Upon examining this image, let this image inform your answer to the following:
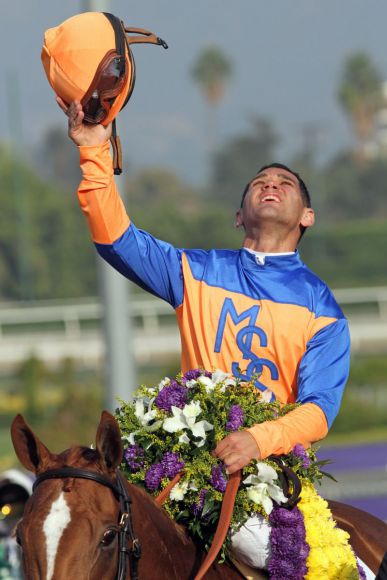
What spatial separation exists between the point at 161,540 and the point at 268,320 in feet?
3.57

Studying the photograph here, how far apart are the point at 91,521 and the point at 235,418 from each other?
2.87 ft

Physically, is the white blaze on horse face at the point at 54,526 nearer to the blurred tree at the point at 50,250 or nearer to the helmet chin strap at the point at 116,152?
the helmet chin strap at the point at 116,152

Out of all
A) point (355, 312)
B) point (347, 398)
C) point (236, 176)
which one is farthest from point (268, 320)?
point (236, 176)

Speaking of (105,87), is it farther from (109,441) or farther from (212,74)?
(212,74)

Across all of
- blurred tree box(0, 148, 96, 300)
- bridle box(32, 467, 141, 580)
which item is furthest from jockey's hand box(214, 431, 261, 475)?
blurred tree box(0, 148, 96, 300)

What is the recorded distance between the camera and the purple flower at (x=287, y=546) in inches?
171

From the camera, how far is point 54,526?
3549 mm

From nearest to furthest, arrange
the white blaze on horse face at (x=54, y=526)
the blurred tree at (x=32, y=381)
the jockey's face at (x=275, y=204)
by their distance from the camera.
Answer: the white blaze on horse face at (x=54, y=526) → the jockey's face at (x=275, y=204) → the blurred tree at (x=32, y=381)

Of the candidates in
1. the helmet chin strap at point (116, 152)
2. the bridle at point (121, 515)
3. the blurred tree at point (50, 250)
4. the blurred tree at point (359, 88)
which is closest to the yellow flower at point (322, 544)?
the bridle at point (121, 515)

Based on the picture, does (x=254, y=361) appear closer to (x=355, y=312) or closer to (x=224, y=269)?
(x=224, y=269)

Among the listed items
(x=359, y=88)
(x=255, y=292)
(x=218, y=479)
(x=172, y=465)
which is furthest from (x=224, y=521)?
(x=359, y=88)

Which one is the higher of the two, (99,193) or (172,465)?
(99,193)

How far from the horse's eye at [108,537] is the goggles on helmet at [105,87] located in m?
1.49

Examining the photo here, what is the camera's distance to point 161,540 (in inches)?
159
